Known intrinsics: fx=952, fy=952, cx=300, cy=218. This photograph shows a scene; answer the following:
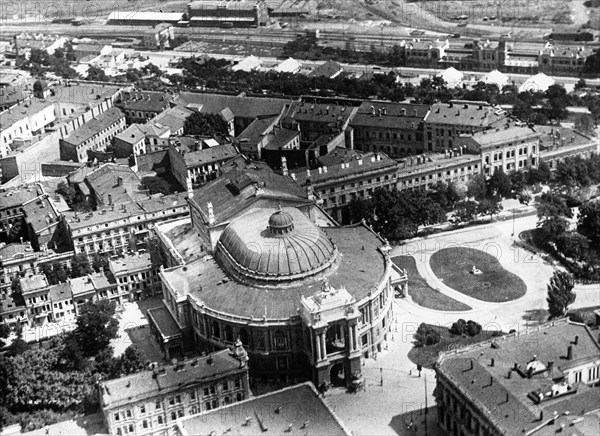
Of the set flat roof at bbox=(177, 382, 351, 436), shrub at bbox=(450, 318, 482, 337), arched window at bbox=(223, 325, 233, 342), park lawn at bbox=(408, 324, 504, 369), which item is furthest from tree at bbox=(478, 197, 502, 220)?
flat roof at bbox=(177, 382, 351, 436)

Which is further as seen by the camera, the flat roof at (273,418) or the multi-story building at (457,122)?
the multi-story building at (457,122)

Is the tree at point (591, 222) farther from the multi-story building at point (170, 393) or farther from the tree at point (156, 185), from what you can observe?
the tree at point (156, 185)

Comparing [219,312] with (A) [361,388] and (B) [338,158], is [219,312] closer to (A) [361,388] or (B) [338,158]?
(A) [361,388]

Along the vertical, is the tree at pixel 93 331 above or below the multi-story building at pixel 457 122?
below

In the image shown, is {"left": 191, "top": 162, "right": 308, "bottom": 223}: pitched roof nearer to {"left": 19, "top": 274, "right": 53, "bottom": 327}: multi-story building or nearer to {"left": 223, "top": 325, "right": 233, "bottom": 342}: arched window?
{"left": 223, "top": 325, "right": 233, "bottom": 342}: arched window

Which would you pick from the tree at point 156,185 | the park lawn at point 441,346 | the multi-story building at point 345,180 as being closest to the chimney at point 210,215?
the multi-story building at point 345,180
